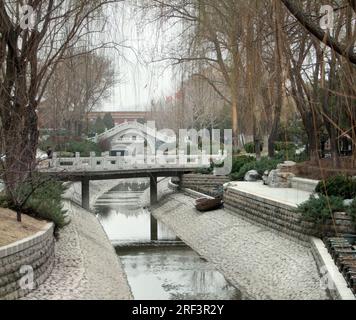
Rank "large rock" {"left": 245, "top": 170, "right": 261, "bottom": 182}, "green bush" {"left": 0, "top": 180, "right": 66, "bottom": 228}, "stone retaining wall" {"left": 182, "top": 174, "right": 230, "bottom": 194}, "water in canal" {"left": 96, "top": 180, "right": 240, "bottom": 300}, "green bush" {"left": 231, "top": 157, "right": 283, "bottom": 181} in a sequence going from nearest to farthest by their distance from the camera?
1. "water in canal" {"left": 96, "top": 180, "right": 240, "bottom": 300}
2. "green bush" {"left": 0, "top": 180, "right": 66, "bottom": 228}
3. "green bush" {"left": 231, "top": 157, "right": 283, "bottom": 181}
4. "large rock" {"left": 245, "top": 170, "right": 261, "bottom": 182}
5. "stone retaining wall" {"left": 182, "top": 174, "right": 230, "bottom": 194}

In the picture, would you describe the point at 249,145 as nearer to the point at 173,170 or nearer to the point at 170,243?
the point at 173,170

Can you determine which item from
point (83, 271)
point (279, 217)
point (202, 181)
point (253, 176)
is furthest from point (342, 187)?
point (202, 181)

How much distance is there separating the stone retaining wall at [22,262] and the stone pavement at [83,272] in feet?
0.66

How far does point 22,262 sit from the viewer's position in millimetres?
10695

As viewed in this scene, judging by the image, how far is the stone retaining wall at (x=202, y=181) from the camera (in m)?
31.2

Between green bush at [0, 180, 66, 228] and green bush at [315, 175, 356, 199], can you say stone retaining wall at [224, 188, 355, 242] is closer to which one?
green bush at [315, 175, 356, 199]

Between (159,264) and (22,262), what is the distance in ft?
23.0

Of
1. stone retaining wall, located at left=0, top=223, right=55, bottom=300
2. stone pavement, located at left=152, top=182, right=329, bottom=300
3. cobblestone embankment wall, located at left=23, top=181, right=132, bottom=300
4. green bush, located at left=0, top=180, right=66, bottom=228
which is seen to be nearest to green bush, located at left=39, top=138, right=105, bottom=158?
stone pavement, located at left=152, top=182, right=329, bottom=300

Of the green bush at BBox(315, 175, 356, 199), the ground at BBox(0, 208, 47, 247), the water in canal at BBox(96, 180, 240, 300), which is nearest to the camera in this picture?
the ground at BBox(0, 208, 47, 247)

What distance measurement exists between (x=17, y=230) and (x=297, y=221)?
267 inches

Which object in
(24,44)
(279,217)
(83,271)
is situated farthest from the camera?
(279,217)

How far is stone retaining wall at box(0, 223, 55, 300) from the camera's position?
979cm

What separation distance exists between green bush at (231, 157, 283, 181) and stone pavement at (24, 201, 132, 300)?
884 centimetres

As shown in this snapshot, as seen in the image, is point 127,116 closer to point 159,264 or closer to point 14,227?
point 159,264
